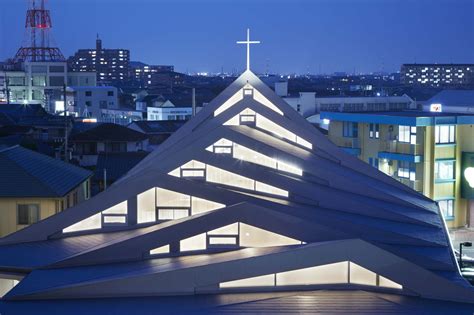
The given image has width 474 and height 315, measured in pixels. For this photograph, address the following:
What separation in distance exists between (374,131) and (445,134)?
2.74 meters

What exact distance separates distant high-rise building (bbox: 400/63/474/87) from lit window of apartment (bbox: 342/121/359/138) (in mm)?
119725

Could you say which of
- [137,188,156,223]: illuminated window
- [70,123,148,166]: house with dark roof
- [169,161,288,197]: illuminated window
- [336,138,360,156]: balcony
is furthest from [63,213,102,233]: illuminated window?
[70,123,148,166]: house with dark roof

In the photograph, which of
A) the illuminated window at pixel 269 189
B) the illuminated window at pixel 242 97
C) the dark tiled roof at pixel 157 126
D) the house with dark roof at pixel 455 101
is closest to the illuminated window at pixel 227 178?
the illuminated window at pixel 269 189

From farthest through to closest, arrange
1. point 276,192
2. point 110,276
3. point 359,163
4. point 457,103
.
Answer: point 457,103, point 359,163, point 276,192, point 110,276

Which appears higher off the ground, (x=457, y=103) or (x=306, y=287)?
(x=457, y=103)

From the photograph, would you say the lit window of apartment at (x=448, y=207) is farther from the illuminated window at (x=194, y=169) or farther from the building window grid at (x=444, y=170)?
the illuminated window at (x=194, y=169)

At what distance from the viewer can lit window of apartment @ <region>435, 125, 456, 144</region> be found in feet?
79.9

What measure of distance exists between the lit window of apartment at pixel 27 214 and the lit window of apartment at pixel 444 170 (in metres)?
14.1

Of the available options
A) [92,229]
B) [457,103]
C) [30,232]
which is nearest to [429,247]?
[92,229]

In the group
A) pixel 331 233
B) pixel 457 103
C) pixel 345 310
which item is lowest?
pixel 345 310

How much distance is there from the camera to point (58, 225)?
42.4 feet

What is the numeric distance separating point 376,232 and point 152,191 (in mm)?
4264

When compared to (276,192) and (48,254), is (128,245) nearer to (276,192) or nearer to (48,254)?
(48,254)

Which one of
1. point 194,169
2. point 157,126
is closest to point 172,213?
point 194,169
